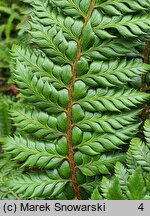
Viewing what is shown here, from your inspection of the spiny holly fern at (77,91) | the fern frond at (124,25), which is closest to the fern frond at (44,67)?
the spiny holly fern at (77,91)

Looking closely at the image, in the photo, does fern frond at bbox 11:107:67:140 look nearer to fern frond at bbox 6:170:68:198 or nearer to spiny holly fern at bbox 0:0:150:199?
spiny holly fern at bbox 0:0:150:199

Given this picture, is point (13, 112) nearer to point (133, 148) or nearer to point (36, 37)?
point (36, 37)

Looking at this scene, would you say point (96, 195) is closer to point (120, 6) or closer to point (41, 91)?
point (41, 91)

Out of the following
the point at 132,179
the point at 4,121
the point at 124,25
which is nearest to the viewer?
the point at 132,179

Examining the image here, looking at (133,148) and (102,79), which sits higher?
(102,79)

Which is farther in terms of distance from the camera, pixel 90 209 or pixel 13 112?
pixel 13 112

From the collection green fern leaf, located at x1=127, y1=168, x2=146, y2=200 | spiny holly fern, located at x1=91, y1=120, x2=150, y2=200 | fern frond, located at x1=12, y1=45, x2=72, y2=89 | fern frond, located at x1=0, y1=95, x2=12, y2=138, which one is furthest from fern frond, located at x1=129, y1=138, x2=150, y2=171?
fern frond, located at x1=0, y1=95, x2=12, y2=138

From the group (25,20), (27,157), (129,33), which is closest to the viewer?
(129,33)

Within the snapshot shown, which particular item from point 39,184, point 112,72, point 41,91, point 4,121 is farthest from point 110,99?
point 4,121

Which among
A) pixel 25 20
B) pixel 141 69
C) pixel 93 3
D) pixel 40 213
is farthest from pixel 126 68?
pixel 25 20
